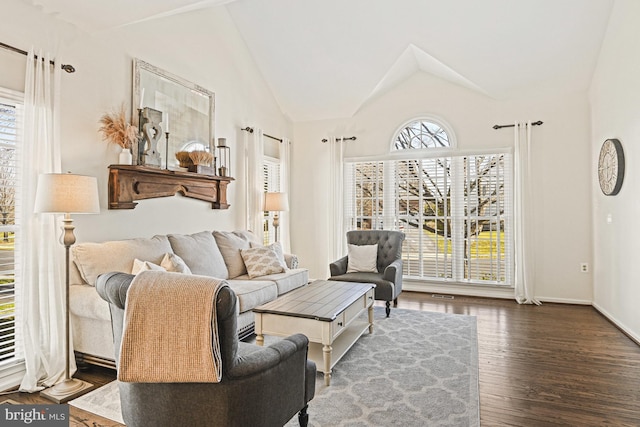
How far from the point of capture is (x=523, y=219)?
17.2 feet

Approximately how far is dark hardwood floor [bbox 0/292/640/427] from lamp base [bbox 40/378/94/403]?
7 centimetres

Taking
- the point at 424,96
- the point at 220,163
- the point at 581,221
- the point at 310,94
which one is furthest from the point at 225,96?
the point at 581,221

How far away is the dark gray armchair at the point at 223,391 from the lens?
1604 mm

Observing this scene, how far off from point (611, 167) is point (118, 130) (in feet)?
16.4

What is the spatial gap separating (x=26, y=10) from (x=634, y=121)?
205 inches

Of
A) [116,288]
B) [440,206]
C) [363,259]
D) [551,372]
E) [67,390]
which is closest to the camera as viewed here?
[116,288]

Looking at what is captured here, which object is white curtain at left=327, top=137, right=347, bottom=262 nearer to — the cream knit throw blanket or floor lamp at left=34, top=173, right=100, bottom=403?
floor lamp at left=34, top=173, right=100, bottom=403

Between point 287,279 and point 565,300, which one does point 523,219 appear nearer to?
point 565,300

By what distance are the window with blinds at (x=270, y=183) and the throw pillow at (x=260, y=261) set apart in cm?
151

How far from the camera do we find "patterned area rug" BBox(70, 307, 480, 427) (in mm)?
2342

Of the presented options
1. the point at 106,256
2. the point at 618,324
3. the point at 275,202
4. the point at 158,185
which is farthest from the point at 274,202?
the point at 618,324

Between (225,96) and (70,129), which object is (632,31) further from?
(70,129)

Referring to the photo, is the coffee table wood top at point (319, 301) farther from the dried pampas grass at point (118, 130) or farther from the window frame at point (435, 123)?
the window frame at point (435, 123)

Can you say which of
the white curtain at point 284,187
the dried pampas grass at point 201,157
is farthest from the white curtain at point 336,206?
the dried pampas grass at point 201,157
